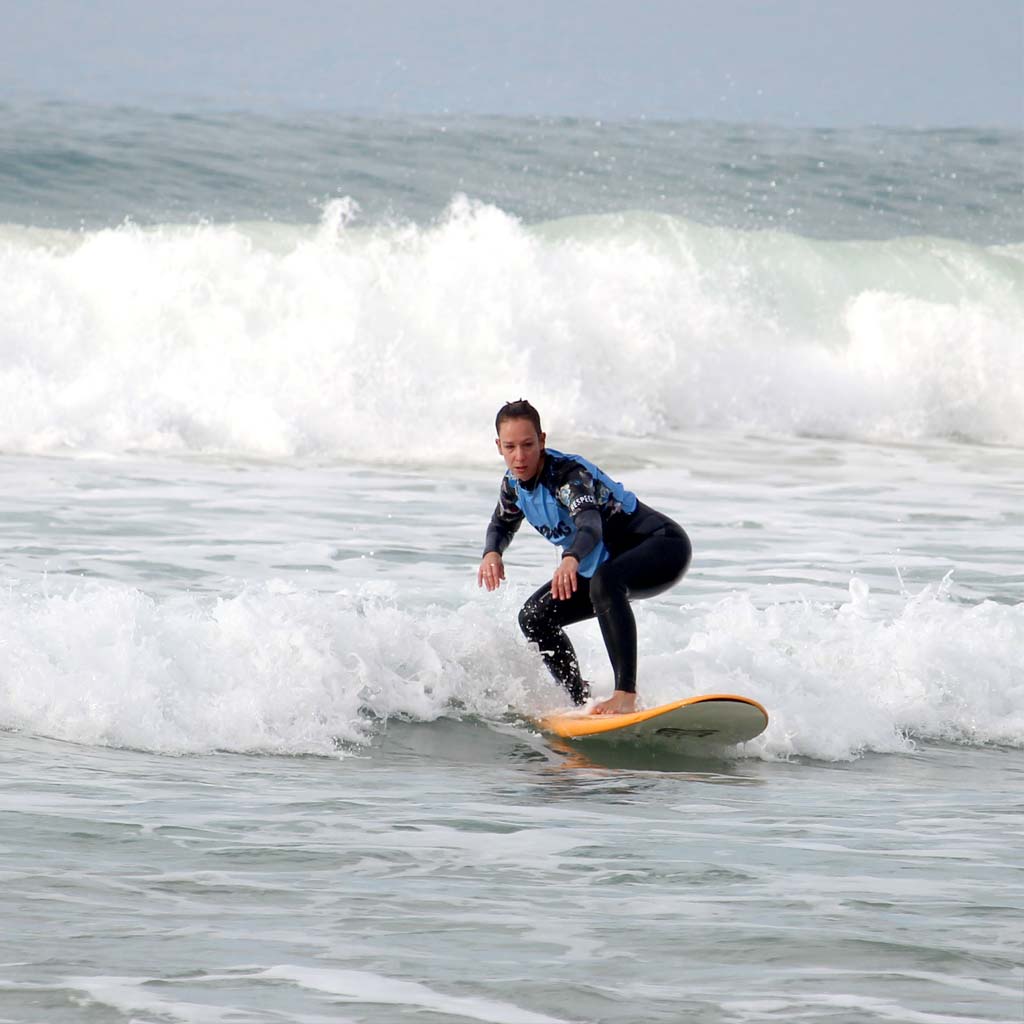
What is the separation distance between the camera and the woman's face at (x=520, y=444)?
670 cm

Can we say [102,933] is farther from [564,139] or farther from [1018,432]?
[564,139]

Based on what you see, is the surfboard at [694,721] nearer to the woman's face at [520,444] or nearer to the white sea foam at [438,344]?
the woman's face at [520,444]

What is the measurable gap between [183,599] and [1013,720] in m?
4.09

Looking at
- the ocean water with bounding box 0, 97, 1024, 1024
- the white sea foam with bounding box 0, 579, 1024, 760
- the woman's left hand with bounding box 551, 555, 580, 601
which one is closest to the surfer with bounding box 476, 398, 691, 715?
the woman's left hand with bounding box 551, 555, 580, 601

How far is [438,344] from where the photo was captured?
58.4 ft

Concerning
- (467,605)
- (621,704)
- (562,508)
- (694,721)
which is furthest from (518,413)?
(467,605)

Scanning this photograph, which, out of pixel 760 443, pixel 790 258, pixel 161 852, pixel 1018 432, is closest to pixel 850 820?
pixel 161 852

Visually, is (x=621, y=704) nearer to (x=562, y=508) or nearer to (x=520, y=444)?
(x=562, y=508)

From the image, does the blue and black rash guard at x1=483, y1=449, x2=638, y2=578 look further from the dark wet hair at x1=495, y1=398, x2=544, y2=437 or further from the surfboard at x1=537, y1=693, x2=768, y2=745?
the surfboard at x1=537, y1=693, x2=768, y2=745

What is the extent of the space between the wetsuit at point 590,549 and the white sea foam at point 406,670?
48 cm

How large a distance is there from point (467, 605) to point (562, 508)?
52.4 inches

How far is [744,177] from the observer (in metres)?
28.5

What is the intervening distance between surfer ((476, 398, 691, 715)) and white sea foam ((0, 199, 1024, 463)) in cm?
800

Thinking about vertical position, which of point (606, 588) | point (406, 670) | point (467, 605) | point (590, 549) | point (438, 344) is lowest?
point (406, 670)
